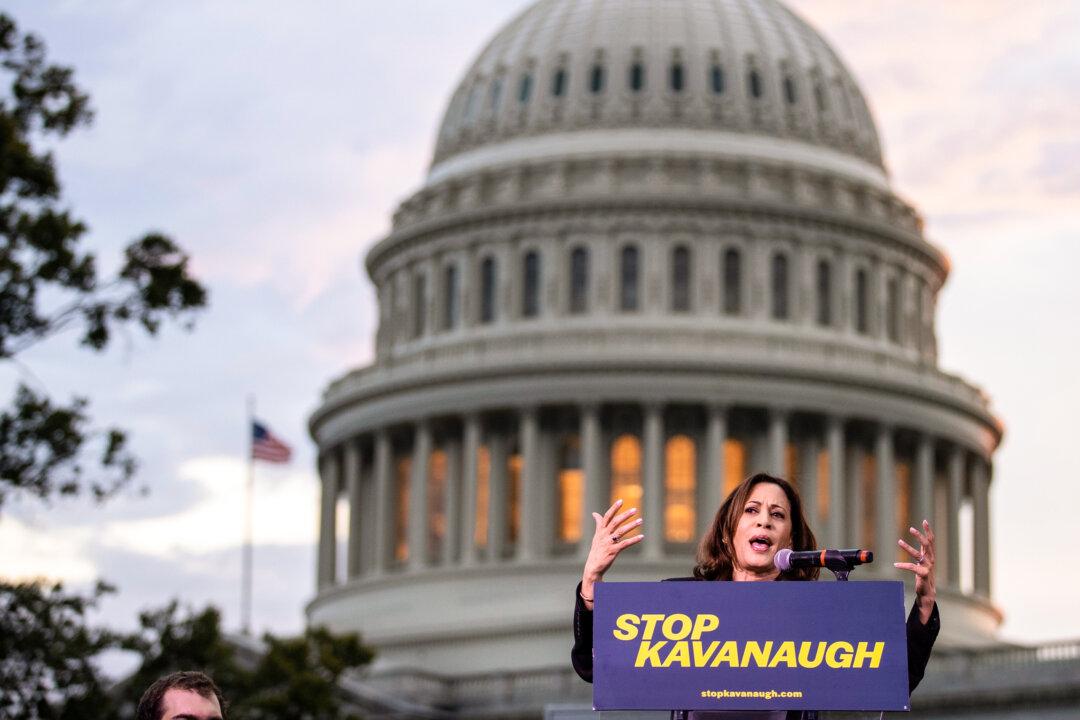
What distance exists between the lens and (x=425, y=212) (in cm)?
10312

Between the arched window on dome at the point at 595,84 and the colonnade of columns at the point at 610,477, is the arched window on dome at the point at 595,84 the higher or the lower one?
the higher one

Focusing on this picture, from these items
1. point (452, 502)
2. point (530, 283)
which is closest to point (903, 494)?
point (530, 283)

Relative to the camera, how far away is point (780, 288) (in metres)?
98.6

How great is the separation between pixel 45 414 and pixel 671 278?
57.2 meters

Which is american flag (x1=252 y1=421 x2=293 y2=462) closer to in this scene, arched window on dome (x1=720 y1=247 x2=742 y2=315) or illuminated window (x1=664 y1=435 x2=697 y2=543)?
illuminated window (x1=664 y1=435 x2=697 y2=543)

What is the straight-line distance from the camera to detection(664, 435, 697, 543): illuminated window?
310ft

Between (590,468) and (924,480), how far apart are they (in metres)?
14.0

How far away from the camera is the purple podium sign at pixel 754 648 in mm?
10516

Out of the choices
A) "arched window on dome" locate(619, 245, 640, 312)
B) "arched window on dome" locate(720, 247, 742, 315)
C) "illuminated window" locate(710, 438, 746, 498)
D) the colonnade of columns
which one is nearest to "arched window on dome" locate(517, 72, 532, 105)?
"arched window on dome" locate(619, 245, 640, 312)

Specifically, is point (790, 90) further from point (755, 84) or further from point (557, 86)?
point (557, 86)

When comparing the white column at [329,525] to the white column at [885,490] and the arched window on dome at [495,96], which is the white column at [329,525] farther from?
the white column at [885,490]

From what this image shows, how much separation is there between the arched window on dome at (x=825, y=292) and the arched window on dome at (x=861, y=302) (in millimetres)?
1206

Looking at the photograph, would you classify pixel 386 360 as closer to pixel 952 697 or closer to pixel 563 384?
pixel 563 384

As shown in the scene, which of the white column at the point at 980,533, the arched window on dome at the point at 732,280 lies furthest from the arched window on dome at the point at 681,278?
the white column at the point at 980,533
